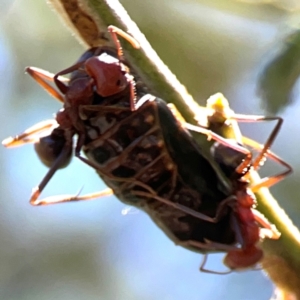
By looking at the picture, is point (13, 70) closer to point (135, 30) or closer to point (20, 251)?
point (20, 251)

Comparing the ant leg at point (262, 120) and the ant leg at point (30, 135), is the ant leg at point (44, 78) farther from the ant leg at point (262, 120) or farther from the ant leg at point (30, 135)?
the ant leg at point (262, 120)

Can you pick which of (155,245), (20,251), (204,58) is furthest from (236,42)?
(20,251)

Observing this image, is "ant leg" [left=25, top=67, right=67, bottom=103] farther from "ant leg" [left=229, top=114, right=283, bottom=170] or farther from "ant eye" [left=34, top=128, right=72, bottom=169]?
"ant leg" [left=229, top=114, right=283, bottom=170]

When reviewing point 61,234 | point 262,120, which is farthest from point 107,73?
point 61,234

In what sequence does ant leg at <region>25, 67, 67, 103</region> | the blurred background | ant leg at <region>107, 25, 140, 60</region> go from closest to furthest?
ant leg at <region>107, 25, 140, 60</region> → ant leg at <region>25, 67, 67, 103</region> → the blurred background

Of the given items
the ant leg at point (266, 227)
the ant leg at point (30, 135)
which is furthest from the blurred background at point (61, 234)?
the ant leg at point (266, 227)

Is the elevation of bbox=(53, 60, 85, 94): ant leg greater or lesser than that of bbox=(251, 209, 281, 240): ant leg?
greater

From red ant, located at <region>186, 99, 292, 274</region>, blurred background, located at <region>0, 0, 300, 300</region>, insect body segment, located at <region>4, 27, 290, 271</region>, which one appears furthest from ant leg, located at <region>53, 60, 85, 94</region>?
blurred background, located at <region>0, 0, 300, 300</region>
